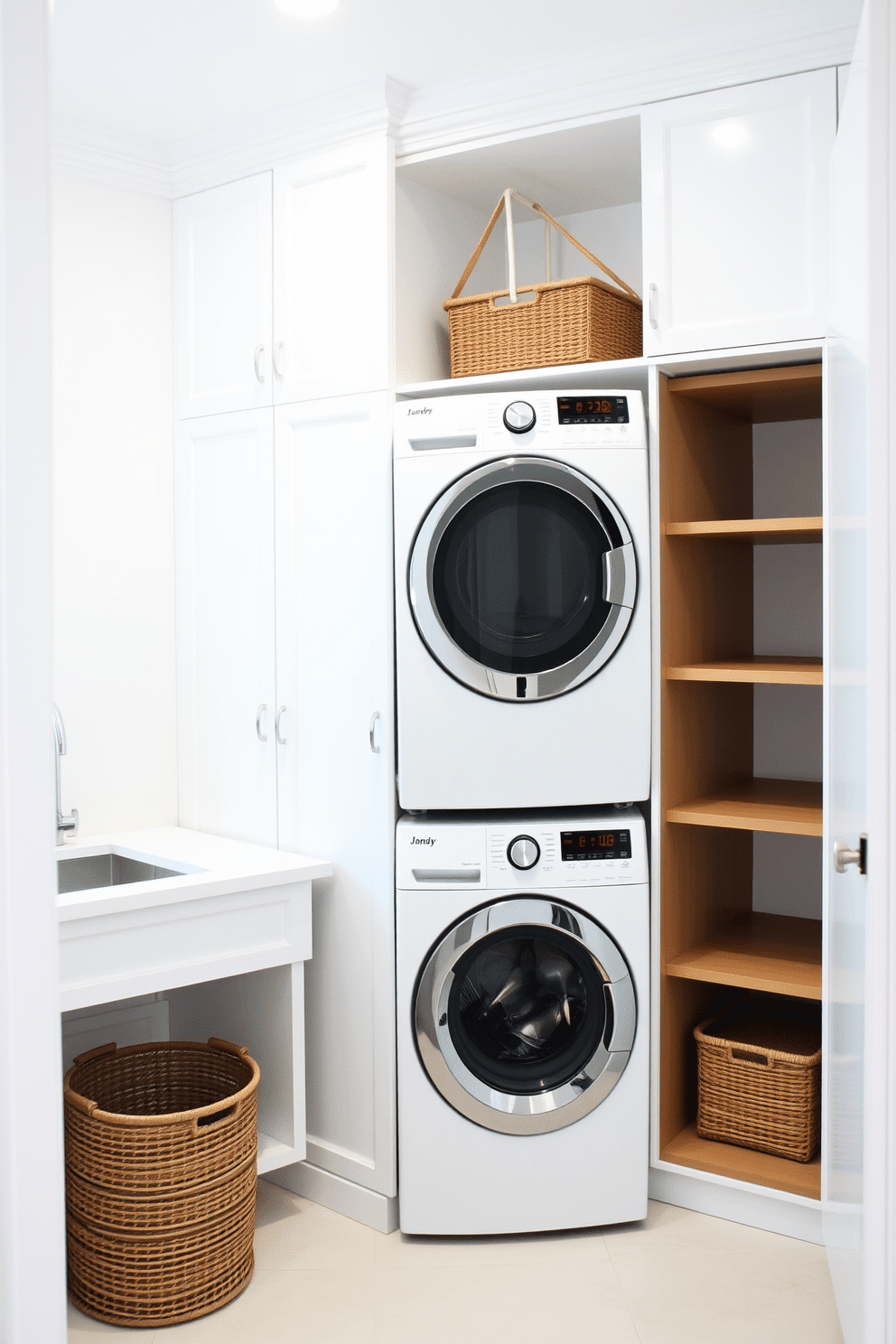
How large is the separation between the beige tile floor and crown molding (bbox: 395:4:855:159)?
2371 mm

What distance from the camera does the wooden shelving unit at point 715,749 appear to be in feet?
8.08

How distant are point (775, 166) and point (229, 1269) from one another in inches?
95.3

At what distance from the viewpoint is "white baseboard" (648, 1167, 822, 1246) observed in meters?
2.45

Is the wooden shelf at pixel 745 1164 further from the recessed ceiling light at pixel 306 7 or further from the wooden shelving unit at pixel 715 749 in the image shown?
the recessed ceiling light at pixel 306 7

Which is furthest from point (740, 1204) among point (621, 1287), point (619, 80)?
point (619, 80)

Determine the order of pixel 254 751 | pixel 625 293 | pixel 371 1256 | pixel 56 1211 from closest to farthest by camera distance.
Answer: pixel 56 1211
pixel 371 1256
pixel 625 293
pixel 254 751

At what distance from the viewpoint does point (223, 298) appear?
2.86m

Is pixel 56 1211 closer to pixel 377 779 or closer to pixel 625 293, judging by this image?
pixel 377 779

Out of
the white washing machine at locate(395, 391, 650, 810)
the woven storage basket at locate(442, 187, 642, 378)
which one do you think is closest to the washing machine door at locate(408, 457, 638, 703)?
the white washing machine at locate(395, 391, 650, 810)

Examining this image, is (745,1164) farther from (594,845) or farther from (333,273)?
(333,273)

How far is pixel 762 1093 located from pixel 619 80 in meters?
2.19

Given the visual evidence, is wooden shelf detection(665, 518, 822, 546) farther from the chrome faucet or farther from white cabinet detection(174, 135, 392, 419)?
the chrome faucet

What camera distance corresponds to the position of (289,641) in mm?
2734

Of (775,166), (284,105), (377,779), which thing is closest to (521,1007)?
(377,779)
